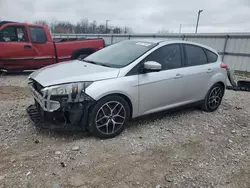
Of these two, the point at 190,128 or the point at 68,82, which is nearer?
the point at 68,82

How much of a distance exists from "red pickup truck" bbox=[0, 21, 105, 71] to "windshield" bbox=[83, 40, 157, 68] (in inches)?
169

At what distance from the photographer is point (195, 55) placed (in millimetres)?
4484

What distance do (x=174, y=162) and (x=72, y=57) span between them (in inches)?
253

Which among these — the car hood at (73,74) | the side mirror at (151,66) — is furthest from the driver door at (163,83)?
the car hood at (73,74)

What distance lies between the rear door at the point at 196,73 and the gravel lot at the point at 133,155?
1.82 feet

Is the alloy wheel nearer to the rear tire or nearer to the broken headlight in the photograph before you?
the broken headlight

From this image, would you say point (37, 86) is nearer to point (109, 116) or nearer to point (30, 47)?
point (109, 116)

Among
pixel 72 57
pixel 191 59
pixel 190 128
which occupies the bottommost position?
pixel 190 128

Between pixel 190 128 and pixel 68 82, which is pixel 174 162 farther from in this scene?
pixel 68 82

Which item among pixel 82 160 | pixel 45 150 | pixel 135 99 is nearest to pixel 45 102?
pixel 45 150

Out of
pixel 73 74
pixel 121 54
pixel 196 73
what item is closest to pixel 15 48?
Result: pixel 121 54

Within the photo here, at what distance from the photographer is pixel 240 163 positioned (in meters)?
3.05

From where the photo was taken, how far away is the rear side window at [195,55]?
14.2ft

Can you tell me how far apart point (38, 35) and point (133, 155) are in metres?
6.58
